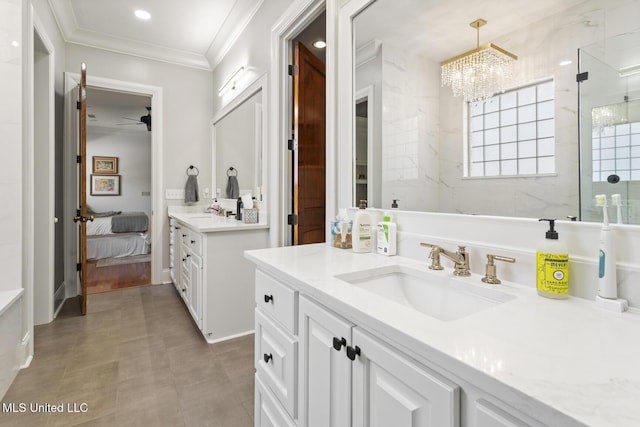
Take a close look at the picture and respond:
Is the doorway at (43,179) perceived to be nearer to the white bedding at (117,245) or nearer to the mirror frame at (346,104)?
the mirror frame at (346,104)

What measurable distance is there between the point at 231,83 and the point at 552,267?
322 centimetres

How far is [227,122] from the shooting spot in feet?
11.6

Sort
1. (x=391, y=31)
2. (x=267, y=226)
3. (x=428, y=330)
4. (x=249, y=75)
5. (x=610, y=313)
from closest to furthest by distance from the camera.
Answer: (x=428, y=330), (x=610, y=313), (x=391, y=31), (x=267, y=226), (x=249, y=75)

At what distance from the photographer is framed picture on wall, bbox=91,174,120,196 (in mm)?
7082

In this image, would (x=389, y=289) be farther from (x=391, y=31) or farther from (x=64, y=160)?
(x=64, y=160)

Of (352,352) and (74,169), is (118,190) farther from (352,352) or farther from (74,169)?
(352,352)

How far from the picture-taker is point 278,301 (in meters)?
1.11

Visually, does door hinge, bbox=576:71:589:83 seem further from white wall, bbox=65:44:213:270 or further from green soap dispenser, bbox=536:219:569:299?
white wall, bbox=65:44:213:270

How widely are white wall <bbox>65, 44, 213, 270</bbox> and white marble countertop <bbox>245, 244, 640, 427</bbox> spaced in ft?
11.5

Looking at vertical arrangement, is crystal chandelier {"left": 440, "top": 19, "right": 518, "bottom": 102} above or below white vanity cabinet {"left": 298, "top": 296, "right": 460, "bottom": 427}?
above

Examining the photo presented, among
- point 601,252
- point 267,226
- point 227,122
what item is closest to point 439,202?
point 601,252

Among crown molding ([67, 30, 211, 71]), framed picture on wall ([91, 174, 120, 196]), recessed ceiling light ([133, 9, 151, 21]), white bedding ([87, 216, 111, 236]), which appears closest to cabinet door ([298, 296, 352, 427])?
recessed ceiling light ([133, 9, 151, 21])

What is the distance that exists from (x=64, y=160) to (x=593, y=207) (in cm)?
406

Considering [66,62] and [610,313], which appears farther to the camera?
[66,62]
